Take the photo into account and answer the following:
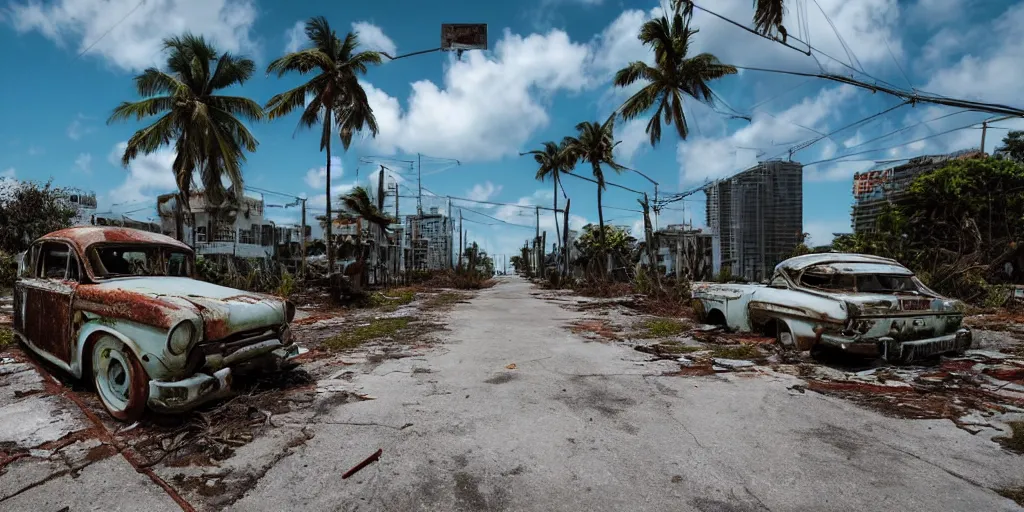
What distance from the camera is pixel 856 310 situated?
6.02 metres

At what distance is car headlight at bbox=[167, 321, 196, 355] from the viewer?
384 cm

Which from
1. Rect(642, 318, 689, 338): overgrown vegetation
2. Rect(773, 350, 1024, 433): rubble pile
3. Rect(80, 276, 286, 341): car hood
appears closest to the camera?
Rect(80, 276, 286, 341): car hood

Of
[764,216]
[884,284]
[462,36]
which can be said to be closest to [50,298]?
[462,36]

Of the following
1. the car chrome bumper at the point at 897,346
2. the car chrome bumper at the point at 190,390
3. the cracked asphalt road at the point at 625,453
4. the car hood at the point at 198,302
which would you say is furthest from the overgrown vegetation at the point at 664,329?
the car chrome bumper at the point at 190,390

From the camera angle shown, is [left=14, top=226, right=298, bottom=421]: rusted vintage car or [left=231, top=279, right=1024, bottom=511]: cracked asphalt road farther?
[left=14, top=226, right=298, bottom=421]: rusted vintage car

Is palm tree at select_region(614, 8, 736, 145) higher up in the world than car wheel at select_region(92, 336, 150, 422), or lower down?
higher up

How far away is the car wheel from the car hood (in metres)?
0.38

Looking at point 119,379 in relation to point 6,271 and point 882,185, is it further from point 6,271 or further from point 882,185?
point 882,185

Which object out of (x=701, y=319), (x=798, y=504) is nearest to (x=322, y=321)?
(x=701, y=319)

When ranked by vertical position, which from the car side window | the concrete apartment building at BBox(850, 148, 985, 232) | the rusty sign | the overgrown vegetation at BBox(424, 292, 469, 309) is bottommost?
the overgrown vegetation at BBox(424, 292, 469, 309)

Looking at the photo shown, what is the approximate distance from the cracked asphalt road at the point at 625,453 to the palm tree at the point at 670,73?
1590 centimetres

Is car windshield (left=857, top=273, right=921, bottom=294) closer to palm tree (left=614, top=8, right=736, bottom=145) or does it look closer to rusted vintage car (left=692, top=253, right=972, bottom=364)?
rusted vintage car (left=692, top=253, right=972, bottom=364)

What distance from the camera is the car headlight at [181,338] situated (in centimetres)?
384

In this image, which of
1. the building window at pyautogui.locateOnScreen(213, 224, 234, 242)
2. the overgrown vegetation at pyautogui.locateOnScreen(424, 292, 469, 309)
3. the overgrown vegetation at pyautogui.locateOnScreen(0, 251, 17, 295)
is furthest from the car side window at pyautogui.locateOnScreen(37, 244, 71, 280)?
the building window at pyautogui.locateOnScreen(213, 224, 234, 242)
